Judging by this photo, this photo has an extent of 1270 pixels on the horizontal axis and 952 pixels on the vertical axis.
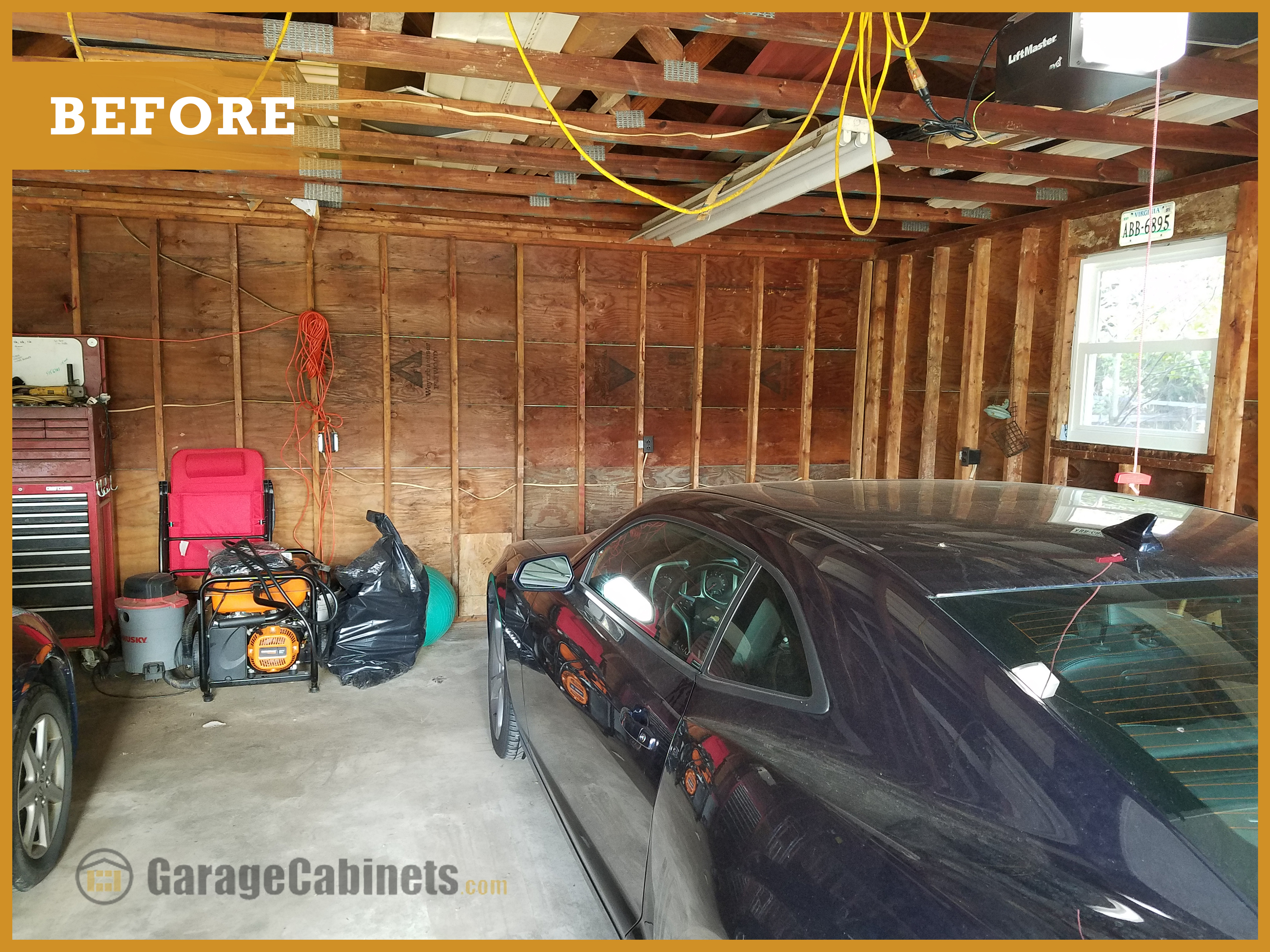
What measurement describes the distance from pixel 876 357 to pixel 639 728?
16.3ft

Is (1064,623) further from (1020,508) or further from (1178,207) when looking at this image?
(1178,207)

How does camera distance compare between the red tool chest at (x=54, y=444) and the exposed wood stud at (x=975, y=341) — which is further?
the exposed wood stud at (x=975, y=341)

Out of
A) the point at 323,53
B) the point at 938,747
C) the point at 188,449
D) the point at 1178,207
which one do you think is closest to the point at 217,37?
the point at 323,53

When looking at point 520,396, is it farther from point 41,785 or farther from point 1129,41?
point 1129,41

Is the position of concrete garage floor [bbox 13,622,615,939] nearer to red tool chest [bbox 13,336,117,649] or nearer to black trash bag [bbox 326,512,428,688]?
black trash bag [bbox 326,512,428,688]

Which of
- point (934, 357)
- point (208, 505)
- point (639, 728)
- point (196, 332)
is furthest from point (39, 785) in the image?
point (934, 357)

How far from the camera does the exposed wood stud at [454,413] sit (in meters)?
5.36

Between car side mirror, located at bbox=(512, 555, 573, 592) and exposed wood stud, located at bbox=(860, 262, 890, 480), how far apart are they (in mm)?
4050

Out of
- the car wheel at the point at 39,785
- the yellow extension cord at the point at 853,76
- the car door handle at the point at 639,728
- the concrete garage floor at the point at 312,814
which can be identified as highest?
the yellow extension cord at the point at 853,76

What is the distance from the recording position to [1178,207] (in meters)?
3.89

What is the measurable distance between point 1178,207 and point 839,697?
12.9ft

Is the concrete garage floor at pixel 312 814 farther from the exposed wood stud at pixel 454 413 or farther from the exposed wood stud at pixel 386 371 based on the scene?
the exposed wood stud at pixel 386 371

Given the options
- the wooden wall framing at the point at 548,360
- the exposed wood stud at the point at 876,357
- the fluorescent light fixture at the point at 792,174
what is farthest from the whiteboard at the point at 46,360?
the exposed wood stud at the point at 876,357

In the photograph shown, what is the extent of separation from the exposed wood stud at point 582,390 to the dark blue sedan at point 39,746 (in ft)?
11.6
